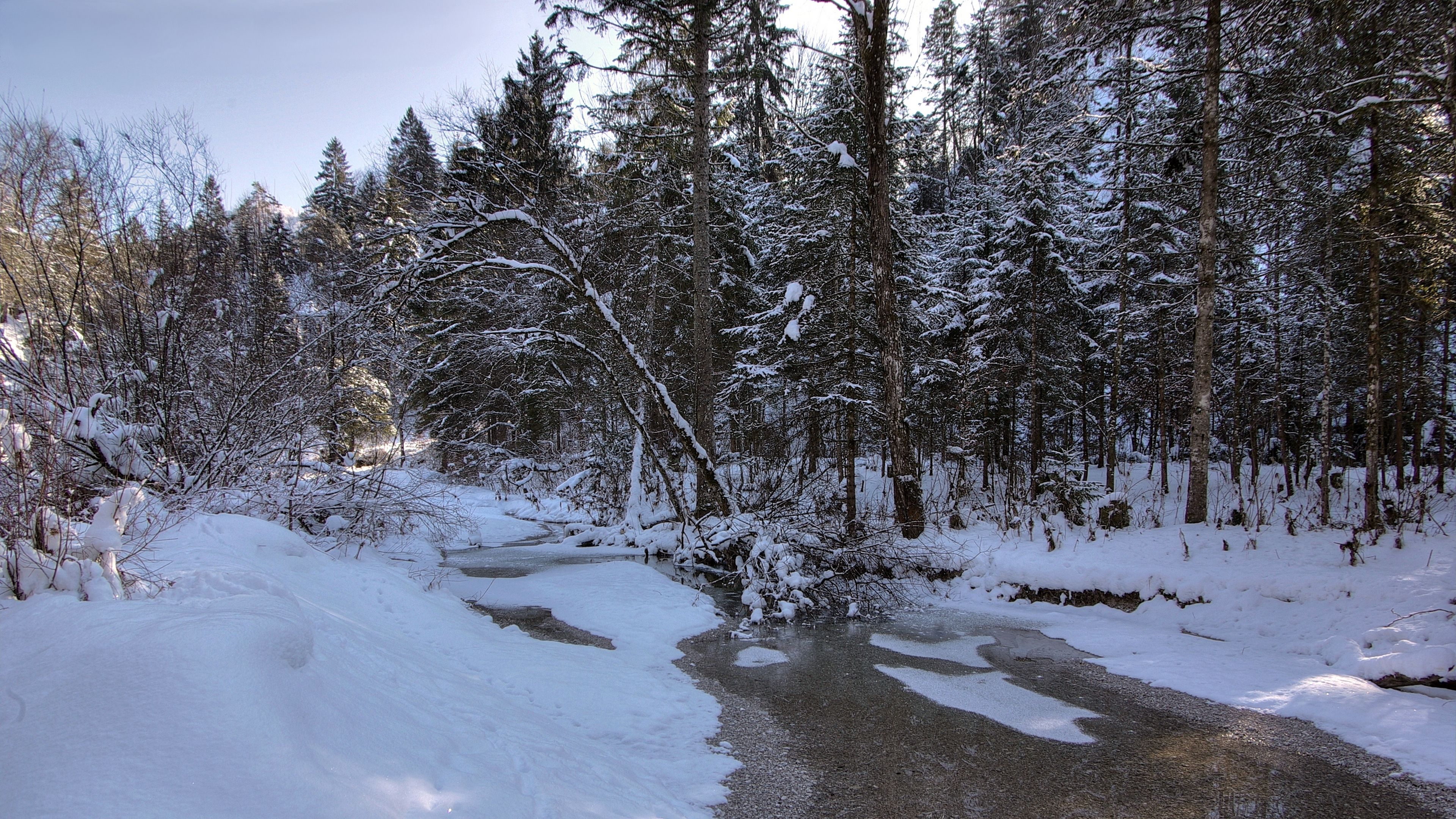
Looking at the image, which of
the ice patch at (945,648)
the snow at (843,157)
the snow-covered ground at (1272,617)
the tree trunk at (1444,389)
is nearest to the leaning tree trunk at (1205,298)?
the snow-covered ground at (1272,617)

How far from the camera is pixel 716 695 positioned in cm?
545

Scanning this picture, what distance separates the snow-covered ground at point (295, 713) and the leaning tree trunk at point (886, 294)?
6429 mm

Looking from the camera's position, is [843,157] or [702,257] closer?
[843,157]

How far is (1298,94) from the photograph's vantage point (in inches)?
358

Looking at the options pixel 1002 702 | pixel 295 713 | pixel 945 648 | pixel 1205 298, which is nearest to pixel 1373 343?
pixel 1205 298

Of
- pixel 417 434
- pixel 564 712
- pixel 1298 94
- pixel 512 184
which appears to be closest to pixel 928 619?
pixel 564 712

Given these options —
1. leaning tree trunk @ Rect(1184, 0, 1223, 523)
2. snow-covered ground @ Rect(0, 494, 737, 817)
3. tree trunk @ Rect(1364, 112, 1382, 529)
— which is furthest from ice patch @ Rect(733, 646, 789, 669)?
tree trunk @ Rect(1364, 112, 1382, 529)

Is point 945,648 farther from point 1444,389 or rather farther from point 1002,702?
point 1444,389

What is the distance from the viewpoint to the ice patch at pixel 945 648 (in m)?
6.44

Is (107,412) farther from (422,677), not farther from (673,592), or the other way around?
(673,592)

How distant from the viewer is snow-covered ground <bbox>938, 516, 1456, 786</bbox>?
483 cm

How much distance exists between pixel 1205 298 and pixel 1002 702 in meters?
9.45

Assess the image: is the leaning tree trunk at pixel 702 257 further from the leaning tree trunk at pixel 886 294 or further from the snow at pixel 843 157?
the leaning tree trunk at pixel 886 294

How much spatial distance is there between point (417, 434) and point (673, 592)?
1714 cm
